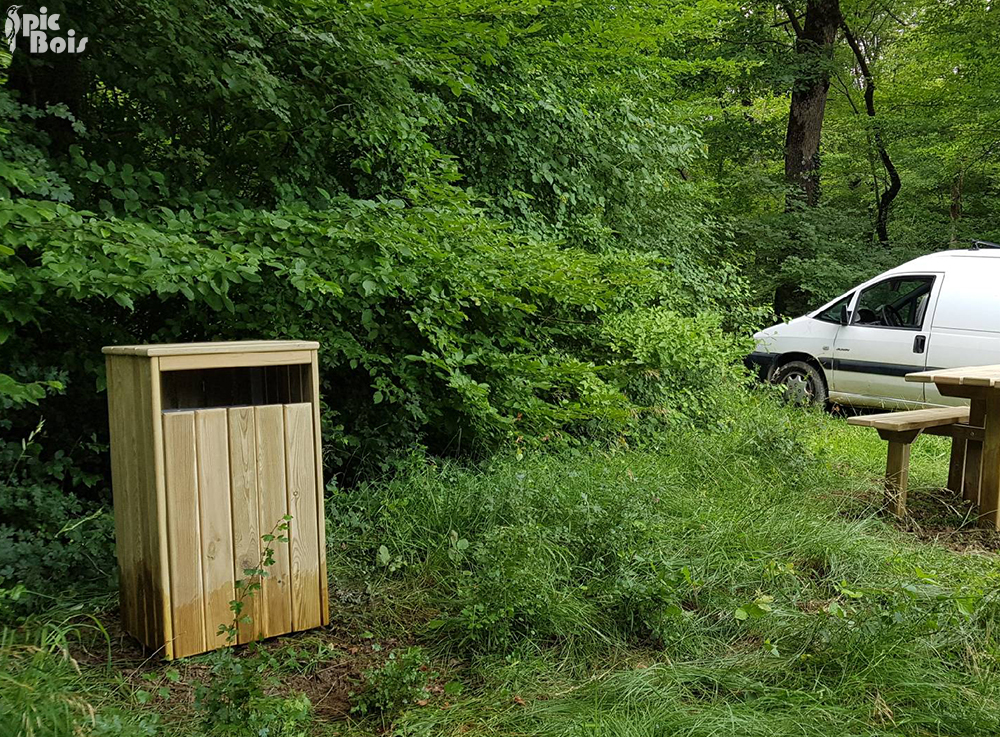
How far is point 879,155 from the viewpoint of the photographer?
47.2 feet

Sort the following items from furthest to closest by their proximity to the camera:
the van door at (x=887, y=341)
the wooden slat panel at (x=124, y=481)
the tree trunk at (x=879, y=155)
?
the tree trunk at (x=879, y=155)
the van door at (x=887, y=341)
the wooden slat panel at (x=124, y=481)

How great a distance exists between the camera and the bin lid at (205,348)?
3096 mm

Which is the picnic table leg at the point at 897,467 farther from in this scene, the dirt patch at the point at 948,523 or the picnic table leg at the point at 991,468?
the picnic table leg at the point at 991,468

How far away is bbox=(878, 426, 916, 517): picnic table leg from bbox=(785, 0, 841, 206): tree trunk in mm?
9089

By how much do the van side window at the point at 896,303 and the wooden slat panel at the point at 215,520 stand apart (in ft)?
26.1

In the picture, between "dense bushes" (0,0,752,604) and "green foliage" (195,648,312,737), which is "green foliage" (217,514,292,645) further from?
"dense bushes" (0,0,752,604)

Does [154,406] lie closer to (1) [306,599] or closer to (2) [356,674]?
(1) [306,599]

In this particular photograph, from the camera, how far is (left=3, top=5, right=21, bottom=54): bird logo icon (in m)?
4.07

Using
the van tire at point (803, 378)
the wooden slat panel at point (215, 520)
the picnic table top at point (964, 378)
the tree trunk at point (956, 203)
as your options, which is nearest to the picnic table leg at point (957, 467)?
the picnic table top at point (964, 378)

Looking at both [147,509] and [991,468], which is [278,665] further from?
[991,468]

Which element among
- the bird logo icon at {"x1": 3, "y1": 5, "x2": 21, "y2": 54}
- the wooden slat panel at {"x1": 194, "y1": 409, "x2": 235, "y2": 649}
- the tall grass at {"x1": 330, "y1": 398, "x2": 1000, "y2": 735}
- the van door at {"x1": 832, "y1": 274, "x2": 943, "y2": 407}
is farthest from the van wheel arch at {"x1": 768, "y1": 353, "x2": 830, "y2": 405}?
the bird logo icon at {"x1": 3, "y1": 5, "x2": 21, "y2": 54}

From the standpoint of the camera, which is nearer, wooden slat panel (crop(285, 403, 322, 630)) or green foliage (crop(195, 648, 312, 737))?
green foliage (crop(195, 648, 312, 737))

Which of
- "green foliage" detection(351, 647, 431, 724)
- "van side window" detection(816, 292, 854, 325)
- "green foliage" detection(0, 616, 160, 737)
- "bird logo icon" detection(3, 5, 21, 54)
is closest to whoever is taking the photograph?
"green foliage" detection(0, 616, 160, 737)

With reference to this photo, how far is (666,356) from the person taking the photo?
655 cm
